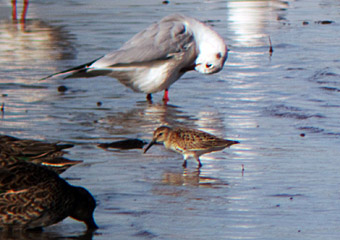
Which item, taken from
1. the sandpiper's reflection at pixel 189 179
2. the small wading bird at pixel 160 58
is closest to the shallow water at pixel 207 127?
the sandpiper's reflection at pixel 189 179

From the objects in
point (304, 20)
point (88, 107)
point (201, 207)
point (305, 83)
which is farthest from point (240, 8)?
point (201, 207)

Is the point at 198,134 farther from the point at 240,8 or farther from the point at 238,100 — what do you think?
the point at 240,8

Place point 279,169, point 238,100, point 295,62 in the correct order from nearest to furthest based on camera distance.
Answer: point 279,169, point 238,100, point 295,62

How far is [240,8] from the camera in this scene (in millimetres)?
19625

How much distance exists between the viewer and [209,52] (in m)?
10.8

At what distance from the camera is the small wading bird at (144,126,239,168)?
7305mm

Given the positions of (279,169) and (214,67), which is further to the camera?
(214,67)

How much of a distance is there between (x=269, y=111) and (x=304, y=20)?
8.60m

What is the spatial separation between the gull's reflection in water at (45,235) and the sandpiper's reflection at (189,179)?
1.22 meters

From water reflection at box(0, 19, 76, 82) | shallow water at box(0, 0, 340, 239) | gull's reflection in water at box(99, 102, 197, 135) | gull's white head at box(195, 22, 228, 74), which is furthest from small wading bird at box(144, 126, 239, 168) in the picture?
water reflection at box(0, 19, 76, 82)

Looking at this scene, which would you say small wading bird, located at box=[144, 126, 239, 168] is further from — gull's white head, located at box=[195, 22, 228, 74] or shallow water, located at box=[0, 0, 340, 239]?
gull's white head, located at box=[195, 22, 228, 74]

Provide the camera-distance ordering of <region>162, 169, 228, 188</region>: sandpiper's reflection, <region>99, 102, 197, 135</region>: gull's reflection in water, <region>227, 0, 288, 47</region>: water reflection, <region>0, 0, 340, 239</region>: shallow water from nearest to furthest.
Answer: <region>0, 0, 340, 239</region>: shallow water, <region>162, 169, 228, 188</region>: sandpiper's reflection, <region>99, 102, 197, 135</region>: gull's reflection in water, <region>227, 0, 288, 47</region>: water reflection

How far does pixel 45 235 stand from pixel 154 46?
5.13m

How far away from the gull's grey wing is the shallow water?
1.65 ft
